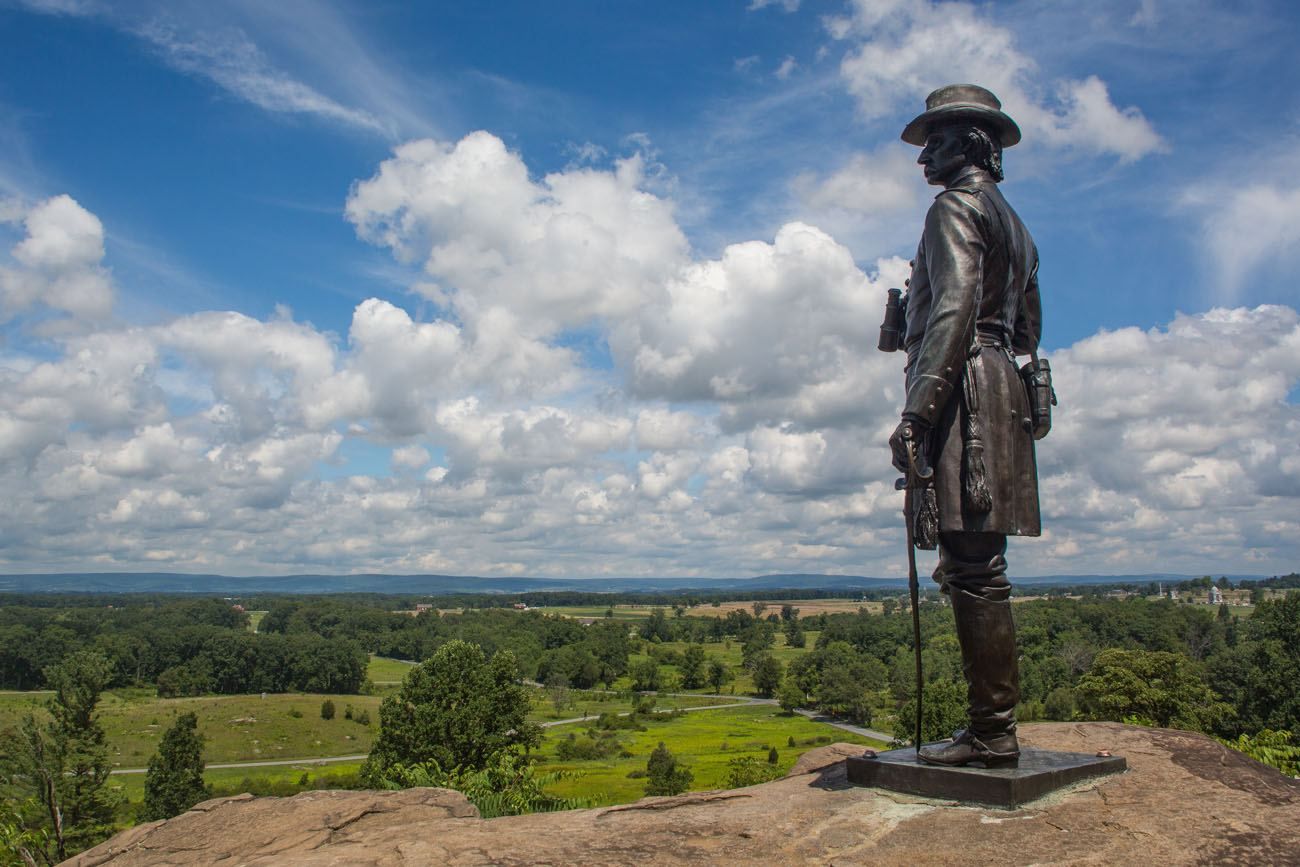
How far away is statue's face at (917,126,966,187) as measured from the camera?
25.0ft

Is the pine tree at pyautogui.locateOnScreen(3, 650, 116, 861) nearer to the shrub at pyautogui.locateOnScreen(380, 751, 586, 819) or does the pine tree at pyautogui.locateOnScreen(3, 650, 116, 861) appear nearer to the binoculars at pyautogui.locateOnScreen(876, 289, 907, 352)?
the shrub at pyautogui.locateOnScreen(380, 751, 586, 819)

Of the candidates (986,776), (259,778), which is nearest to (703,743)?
(259,778)

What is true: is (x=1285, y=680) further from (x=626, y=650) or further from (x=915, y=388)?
(x=626, y=650)

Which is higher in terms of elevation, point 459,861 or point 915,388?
point 915,388

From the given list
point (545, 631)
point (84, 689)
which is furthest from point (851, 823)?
point (545, 631)

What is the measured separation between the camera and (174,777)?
61.8 metres

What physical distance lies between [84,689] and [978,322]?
59.5 metres

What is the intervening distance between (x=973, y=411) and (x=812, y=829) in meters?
3.34

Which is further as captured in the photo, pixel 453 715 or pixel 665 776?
pixel 665 776

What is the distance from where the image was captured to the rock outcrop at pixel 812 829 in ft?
17.3

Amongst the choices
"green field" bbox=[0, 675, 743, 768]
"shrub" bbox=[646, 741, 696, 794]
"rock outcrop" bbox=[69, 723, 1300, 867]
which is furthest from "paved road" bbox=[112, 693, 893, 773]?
"rock outcrop" bbox=[69, 723, 1300, 867]

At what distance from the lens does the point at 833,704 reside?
362 feet

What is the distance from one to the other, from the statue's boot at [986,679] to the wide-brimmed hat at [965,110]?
387 centimetres

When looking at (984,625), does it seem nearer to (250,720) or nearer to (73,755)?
(73,755)
